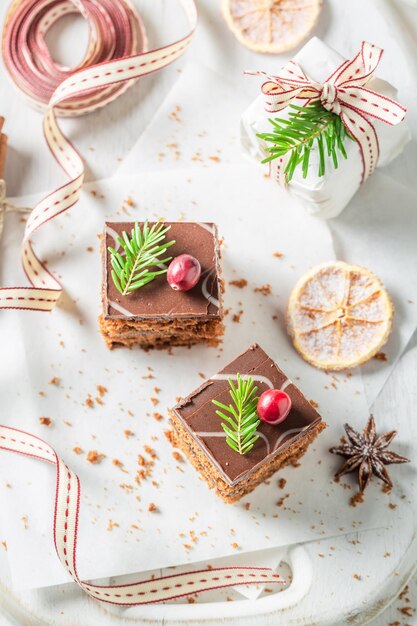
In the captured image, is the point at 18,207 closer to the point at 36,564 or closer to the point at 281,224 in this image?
the point at 281,224

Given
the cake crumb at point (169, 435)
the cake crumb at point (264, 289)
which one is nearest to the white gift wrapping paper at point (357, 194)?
the cake crumb at point (264, 289)

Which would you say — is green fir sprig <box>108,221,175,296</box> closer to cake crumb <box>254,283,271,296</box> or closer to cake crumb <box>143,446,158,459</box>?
cake crumb <box>254,283,271,296</box>

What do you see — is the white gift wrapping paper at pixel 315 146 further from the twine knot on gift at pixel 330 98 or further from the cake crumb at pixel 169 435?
the cake crumb at pixel 169 435

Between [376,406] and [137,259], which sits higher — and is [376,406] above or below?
below

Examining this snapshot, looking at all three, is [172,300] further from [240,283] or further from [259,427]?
[259,427]

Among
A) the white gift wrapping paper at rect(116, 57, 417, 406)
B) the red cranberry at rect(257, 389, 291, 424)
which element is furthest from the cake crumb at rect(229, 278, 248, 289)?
the red cranberry at rect(257, 389, 291, 424)

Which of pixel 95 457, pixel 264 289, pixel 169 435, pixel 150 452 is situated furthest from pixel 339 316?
pixel 95 457
